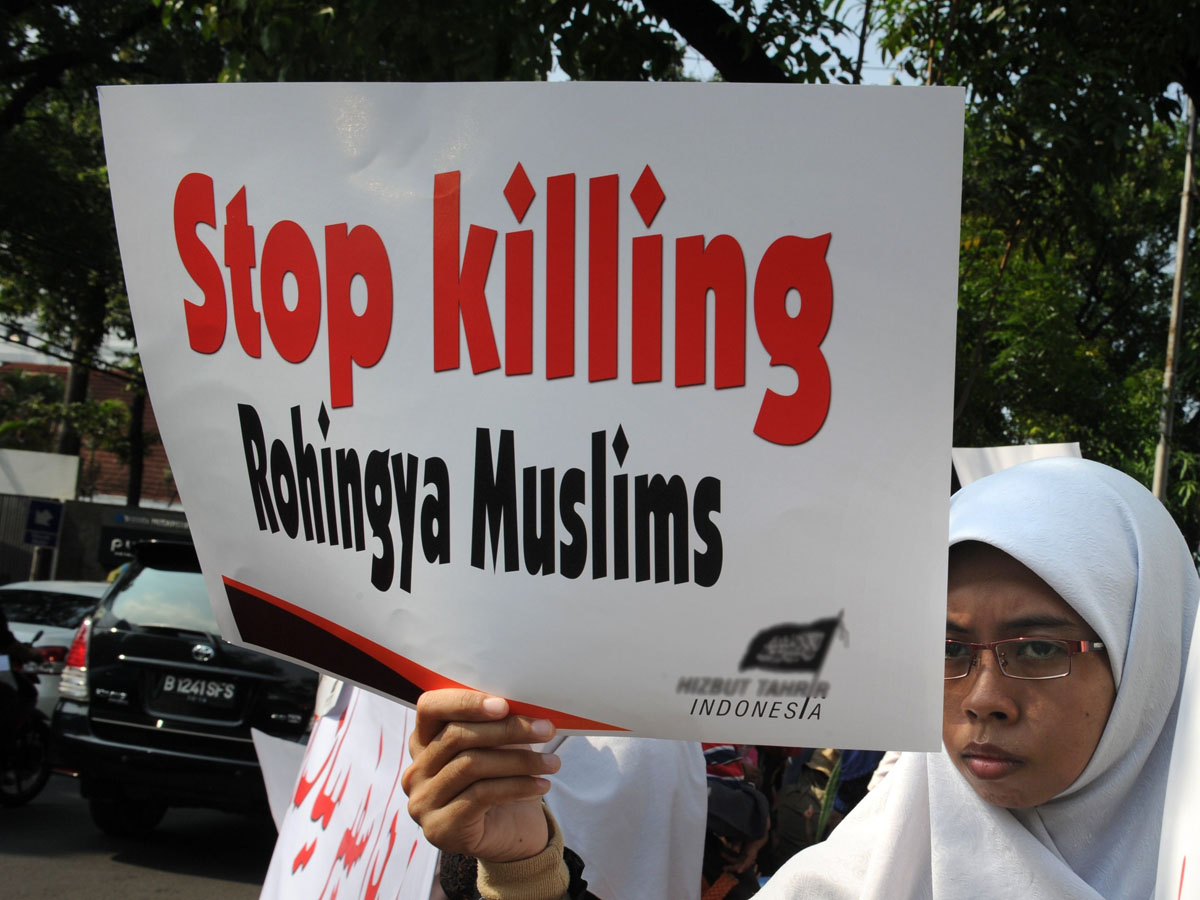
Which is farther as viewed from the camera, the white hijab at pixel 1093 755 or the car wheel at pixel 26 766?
the car wheel at pixel 26 766

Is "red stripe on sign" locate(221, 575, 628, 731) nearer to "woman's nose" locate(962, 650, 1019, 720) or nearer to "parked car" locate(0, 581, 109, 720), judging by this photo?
"woman's nose" locate(962, 650, 1019, 720)

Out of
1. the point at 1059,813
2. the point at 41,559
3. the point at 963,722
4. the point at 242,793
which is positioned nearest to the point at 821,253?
the point at 963,722

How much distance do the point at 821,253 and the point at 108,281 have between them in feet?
50.0

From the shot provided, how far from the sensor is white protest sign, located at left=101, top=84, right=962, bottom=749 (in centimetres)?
124

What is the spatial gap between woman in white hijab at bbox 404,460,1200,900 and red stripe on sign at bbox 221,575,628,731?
4 cm

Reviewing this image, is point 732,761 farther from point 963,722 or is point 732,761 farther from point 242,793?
point 242,793

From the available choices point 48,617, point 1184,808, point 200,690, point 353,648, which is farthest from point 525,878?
point 48,617

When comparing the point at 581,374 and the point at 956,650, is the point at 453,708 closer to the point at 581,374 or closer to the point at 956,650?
the point at 581,374

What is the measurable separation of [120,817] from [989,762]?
699 centimetres

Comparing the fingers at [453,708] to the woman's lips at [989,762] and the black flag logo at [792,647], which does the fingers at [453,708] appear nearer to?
the black flag logo at [792,647]

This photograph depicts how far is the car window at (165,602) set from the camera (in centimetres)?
675

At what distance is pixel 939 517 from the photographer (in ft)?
4.03

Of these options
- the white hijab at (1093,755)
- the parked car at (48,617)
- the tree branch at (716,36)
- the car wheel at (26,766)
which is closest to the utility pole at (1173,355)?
the tree branch at (716,36)

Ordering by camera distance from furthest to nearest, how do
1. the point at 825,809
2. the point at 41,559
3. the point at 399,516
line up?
the point at 41,559, the point at 825,809, the point at 399,516
